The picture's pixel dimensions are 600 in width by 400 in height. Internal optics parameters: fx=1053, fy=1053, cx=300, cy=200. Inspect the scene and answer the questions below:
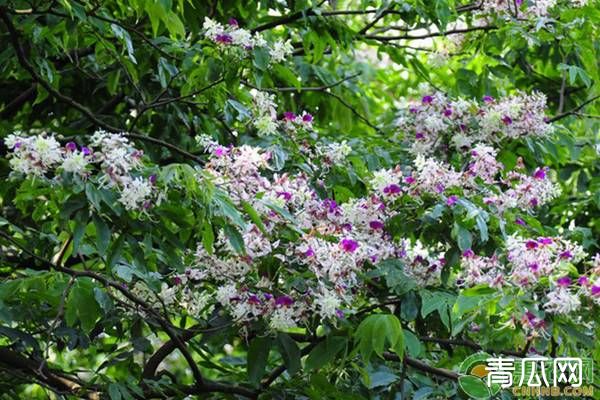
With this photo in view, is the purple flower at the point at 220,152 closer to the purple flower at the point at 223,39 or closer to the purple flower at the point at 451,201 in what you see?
the purple flower at the point at 223,39

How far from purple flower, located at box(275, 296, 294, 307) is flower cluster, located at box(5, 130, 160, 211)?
0.61m

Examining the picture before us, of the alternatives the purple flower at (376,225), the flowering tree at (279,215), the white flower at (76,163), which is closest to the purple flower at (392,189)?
the flowering tree at (279,215)

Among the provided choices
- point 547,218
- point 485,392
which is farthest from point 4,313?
point 547,218

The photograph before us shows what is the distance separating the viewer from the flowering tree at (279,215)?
329 centimetres

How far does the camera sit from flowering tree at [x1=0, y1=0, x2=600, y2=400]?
3.29 meters

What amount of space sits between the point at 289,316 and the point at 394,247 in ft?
2.01

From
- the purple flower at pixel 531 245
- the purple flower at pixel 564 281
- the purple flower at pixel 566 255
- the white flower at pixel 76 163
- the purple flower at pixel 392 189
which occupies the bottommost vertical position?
the purple flower at pixel 564 281

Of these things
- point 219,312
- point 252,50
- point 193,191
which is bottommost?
point 219,312

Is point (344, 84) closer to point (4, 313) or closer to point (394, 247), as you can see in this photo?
point (394, 247)

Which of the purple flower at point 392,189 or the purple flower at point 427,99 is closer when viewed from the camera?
the purple flower at point 392,189

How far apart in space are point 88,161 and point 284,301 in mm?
826

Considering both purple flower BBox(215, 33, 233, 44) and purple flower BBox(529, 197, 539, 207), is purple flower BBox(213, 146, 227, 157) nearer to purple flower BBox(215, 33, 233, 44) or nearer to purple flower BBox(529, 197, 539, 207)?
purple flower BBox(215, 33, 233, 44)

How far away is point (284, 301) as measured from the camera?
3504 mm

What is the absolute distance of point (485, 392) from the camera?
3713 mm
